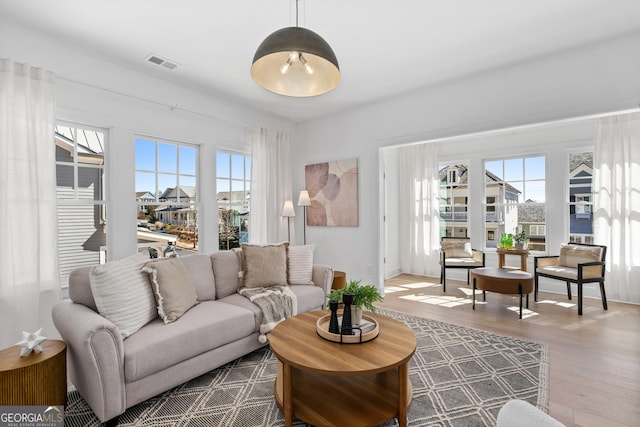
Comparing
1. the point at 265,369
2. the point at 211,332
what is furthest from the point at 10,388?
the point at 265,369

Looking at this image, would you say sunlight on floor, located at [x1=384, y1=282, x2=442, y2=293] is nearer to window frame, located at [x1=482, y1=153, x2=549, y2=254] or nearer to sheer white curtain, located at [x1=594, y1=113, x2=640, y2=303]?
window frame, located at [x1=482, y1=153, x2=549, y2=254]

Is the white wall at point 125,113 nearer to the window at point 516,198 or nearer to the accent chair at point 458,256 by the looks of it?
the accent chair at point 458,256

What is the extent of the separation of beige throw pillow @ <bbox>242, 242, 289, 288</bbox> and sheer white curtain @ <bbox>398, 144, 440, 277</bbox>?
339 centimetres

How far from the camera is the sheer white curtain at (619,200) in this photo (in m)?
4.07

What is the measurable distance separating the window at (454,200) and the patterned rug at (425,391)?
3066mm

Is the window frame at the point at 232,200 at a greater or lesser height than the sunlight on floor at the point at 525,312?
greater

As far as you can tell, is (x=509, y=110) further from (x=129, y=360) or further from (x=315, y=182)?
(x=129, y=360)

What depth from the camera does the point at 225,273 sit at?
3104 mm

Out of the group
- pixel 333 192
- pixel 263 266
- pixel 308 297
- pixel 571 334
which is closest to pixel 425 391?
pixel 308 297

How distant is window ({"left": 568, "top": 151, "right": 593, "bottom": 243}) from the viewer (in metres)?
4.57

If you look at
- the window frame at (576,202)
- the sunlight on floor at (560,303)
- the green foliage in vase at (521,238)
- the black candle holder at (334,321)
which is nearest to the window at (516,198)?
the window frame at (576,202)

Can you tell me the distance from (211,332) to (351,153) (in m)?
3.28

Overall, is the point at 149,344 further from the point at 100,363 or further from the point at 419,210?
the point at 419,210

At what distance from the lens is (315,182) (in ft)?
16.8
